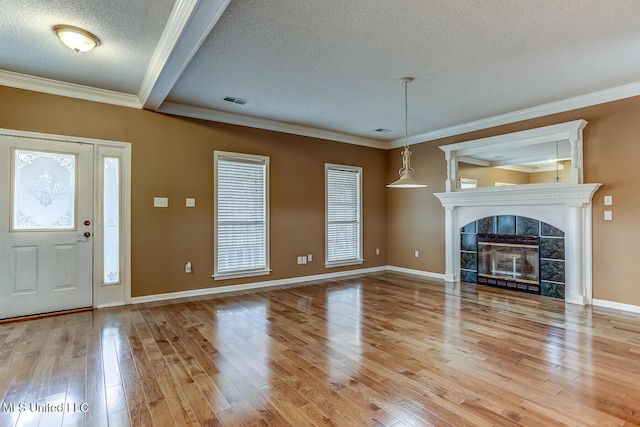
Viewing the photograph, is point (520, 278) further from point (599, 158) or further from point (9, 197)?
point (9, 197)

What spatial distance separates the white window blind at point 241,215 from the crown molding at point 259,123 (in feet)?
1.79

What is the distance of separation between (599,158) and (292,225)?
454 centimetres

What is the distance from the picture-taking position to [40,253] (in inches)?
157

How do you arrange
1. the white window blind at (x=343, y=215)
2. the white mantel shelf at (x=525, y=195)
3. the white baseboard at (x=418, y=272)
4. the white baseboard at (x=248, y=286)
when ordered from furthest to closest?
1. the white window blind at (x=343, y=215)
2. the white baseboard at (x=418, y=272)
3. the white baseboard at (x=248, y=286)
4. the white mantel shelf at (x=525, y=195)

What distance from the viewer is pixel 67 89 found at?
4086 millimetres

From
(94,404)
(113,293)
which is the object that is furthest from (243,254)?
(94,404)

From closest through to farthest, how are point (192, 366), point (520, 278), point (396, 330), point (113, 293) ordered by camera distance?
point (192, 366)
point (396, 330)
point (113, 293)
point (520, 278)

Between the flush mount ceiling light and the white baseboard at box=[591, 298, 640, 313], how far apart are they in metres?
6.43

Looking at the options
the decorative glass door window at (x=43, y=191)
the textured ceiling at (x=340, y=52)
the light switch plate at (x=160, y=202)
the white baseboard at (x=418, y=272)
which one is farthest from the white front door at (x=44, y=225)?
the white baseboard at (x=418, y=272)

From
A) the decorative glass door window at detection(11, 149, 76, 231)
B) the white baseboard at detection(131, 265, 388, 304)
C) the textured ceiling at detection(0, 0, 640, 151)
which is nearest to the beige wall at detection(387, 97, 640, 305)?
the textured ceiling at detection(0, 0, 640, 151)

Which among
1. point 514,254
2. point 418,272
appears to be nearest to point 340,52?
point 514,254

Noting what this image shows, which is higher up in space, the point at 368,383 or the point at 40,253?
the point at 40,253

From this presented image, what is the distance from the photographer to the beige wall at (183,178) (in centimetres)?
417

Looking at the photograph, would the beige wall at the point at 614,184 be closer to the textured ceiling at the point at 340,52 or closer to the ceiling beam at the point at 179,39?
the textured ceiling at the point at 340,52
